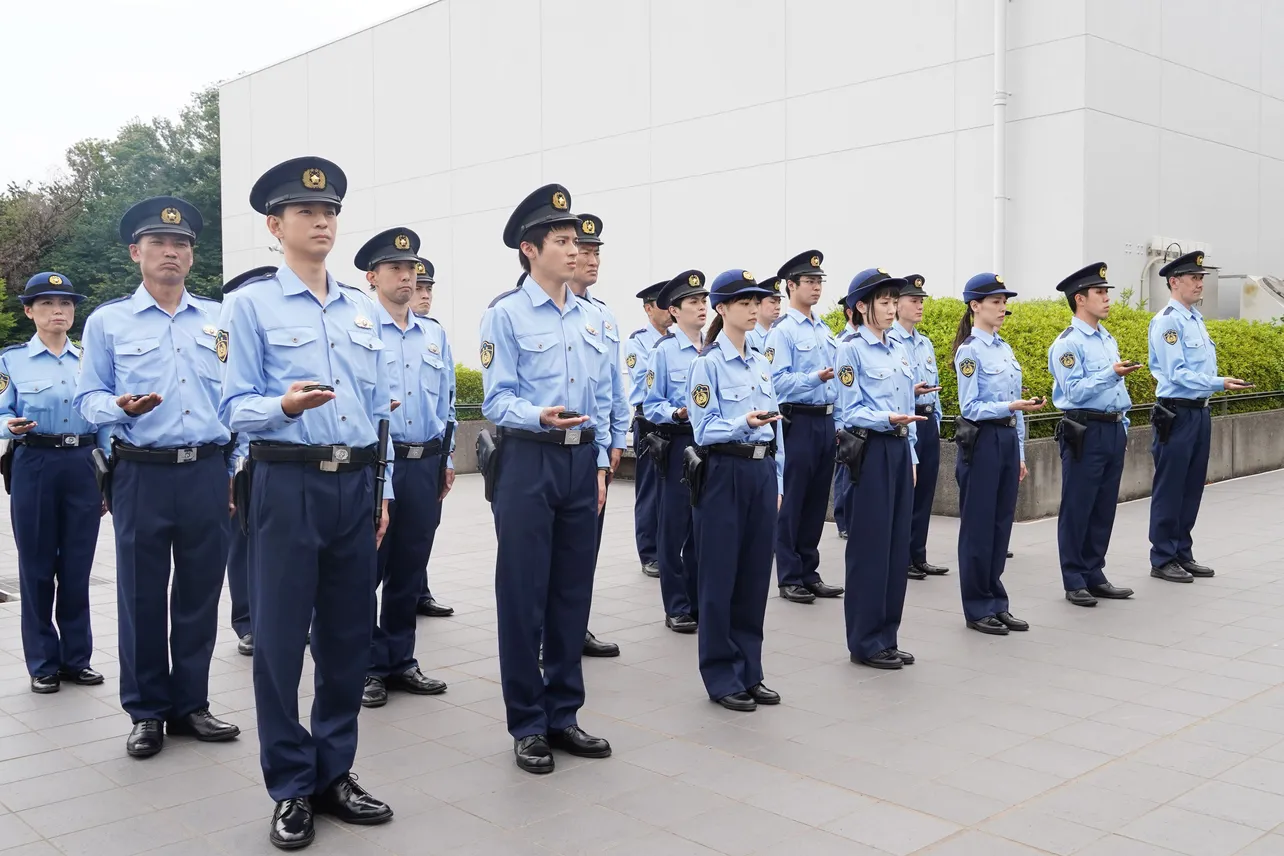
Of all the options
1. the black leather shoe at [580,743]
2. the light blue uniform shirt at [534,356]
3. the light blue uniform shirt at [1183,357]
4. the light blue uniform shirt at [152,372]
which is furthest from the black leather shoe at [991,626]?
the light blue uniform shirt at [152,372]

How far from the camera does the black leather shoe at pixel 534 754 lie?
15.2 feet

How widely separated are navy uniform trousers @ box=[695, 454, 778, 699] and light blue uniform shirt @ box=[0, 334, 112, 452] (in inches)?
130

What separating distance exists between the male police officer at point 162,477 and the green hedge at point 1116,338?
25.5 feet

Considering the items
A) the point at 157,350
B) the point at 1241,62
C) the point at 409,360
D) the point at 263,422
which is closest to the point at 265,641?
the point at 263,422

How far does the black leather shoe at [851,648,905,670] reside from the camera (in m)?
6.16

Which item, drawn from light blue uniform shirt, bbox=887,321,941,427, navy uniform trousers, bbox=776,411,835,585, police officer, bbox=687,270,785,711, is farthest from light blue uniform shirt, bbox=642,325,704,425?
police officer, bbox=687,270,785,711

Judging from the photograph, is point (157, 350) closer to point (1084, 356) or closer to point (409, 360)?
point (409, 360)

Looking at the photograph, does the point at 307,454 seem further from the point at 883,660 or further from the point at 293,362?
the point at 883,660

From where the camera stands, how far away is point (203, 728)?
202 inches

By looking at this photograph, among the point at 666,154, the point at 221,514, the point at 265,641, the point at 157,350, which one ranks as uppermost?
the point at 666,154

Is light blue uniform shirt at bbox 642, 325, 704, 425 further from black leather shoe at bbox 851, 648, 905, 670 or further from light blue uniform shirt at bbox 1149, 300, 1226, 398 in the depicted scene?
light blue uniform shirt at bbox 1149, 300, 1226, 398

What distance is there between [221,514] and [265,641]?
4.31 ft

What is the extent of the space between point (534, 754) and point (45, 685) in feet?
9.63

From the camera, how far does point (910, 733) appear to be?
509 cm
